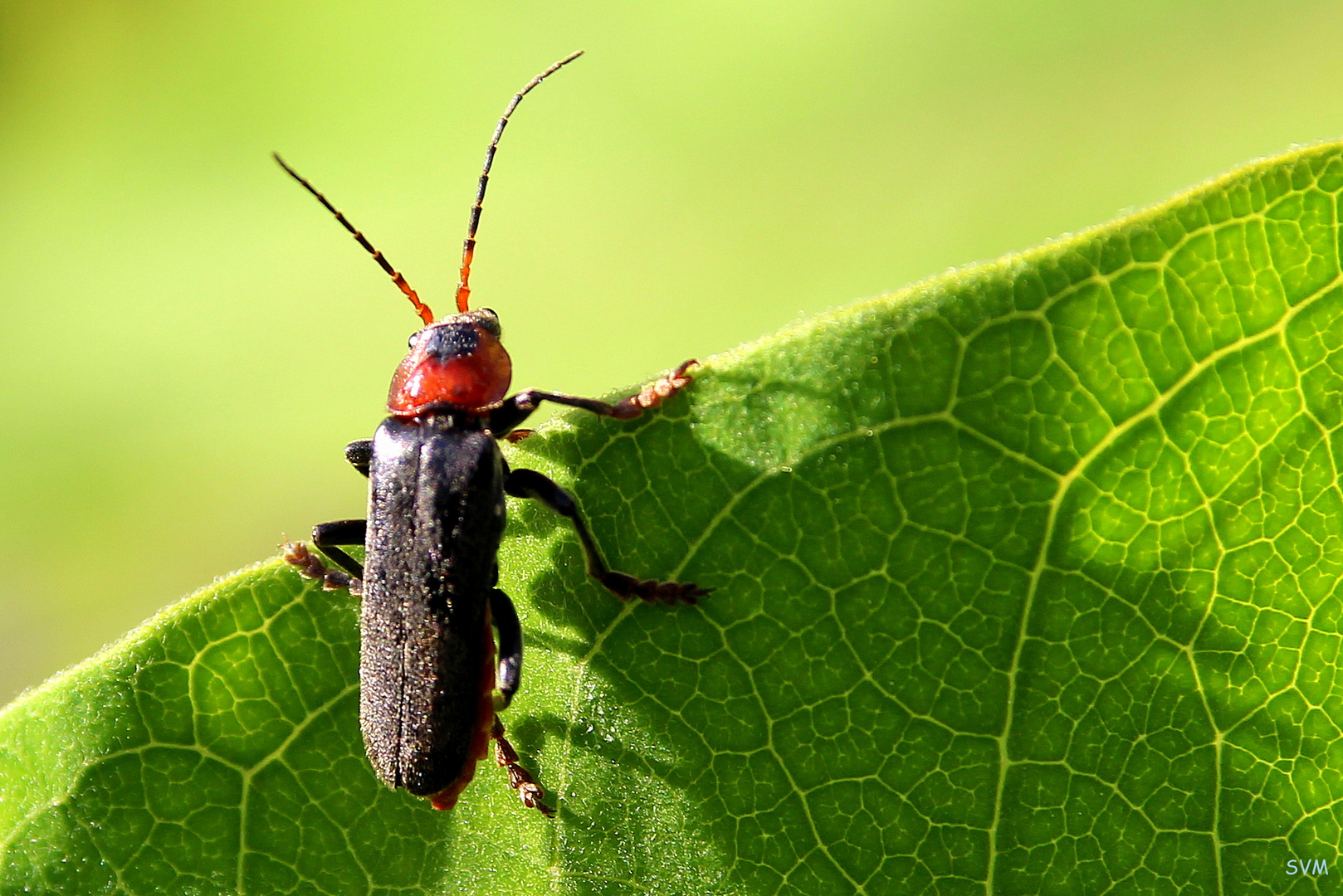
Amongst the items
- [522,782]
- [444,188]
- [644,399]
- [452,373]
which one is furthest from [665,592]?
[444,188]

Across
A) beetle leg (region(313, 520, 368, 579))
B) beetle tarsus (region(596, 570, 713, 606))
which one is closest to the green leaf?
beetle tarsus (region(596, 570, 713, 606))

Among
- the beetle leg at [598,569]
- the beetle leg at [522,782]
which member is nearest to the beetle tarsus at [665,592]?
the beetle leg at [598,569]

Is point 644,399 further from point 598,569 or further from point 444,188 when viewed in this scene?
point 444,188

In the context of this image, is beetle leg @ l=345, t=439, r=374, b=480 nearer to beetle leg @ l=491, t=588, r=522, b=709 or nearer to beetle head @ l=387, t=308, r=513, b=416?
beetle head @ l=387, t=308, r=513, b=416

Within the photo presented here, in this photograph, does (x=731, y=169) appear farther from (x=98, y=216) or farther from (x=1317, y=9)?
(x=98, y=216)

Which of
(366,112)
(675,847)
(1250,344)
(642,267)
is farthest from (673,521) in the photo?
(366,112)

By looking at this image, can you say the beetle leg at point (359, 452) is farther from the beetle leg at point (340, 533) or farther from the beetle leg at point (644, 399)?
the beetle leg at point (644, 399)

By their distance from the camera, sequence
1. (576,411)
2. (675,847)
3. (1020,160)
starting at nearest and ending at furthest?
(675,847) → (576,411) → (1020,160)

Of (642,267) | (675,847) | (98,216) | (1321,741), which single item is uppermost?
(98,216)
